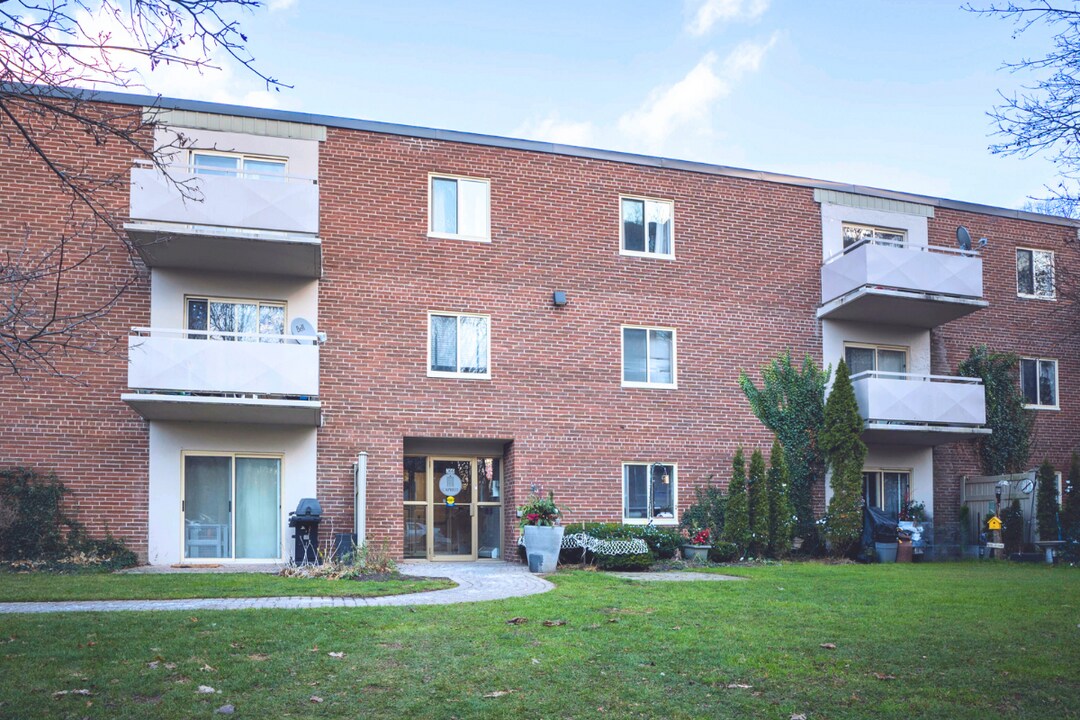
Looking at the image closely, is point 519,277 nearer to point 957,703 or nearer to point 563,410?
point 563,410

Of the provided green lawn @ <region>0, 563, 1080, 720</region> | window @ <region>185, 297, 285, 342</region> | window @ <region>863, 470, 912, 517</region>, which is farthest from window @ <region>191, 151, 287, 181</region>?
window @ <region>863, 470, 912, 517</region>

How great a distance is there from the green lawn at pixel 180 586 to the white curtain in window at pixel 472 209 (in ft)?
25.3

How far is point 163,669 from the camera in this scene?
24.2ft

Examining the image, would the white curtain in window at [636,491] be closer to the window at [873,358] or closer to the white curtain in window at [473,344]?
the white curtain in window at [473,344]

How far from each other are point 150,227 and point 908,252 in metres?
14.9

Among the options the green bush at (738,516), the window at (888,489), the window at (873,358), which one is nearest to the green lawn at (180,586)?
the green bush at (738,516)

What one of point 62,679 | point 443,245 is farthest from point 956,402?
point 62,679

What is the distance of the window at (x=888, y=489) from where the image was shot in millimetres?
21734

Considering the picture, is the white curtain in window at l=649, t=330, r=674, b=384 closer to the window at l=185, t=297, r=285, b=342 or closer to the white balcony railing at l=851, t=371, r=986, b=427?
the white balcony railing at l=851, t=371, r=986, b=427

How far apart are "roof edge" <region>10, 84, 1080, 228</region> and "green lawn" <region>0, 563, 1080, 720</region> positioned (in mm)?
10465

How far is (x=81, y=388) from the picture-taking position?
1670 centimetres

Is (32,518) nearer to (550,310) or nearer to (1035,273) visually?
(550,310)

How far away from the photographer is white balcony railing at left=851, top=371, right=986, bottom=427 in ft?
67.1

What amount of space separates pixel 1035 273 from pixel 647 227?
33.7 feet
